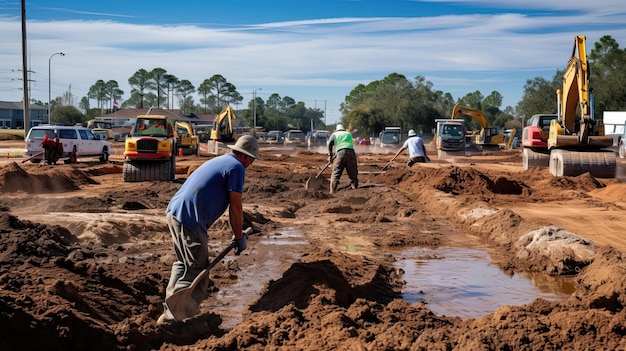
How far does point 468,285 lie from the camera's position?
350 inches

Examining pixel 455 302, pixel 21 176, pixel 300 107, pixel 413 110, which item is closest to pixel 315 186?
pixel 21 176

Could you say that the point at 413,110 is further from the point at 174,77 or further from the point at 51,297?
the point at 51,297

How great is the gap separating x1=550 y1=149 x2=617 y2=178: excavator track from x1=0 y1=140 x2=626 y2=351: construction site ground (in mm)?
4117

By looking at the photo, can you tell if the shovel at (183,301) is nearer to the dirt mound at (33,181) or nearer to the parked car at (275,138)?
the dirt mound at (33,181)

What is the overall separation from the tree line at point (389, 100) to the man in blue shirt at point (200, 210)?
54.0ft

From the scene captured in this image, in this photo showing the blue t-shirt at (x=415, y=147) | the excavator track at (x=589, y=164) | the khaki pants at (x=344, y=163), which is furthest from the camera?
the excavator track at (x=589, y=164)

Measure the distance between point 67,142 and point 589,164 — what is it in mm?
20840

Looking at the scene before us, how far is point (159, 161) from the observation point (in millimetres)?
22250

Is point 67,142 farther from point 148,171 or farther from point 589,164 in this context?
point 589,164

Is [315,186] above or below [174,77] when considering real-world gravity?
below

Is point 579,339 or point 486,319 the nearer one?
point 579,339

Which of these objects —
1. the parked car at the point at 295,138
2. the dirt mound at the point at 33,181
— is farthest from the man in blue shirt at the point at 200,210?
the parked car at the point at 295,138

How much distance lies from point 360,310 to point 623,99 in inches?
2583

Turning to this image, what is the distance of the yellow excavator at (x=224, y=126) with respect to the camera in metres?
42.7
